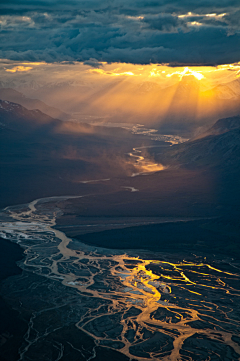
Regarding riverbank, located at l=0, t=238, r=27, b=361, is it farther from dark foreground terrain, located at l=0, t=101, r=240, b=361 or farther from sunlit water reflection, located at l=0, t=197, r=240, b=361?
sunlit water reflection, located at l=0, t=197, r=240, b=361

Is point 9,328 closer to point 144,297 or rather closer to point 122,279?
point 144,297

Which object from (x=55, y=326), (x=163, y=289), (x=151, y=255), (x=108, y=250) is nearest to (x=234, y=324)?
(x=163, y=289)

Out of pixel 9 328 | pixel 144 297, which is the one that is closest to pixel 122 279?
pixel 144 297

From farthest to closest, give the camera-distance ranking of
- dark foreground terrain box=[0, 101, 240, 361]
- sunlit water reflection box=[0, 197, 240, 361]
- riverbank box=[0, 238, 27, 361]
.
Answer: sunlit water reflection box=[0, 197, 240, 361] < dark foreground terrain box=[0, 101, 240, 361] < riverbank box=[0, 238, 27, 361]

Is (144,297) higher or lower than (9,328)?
lower

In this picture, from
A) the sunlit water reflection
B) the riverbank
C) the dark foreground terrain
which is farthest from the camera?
the sunlit water reflection

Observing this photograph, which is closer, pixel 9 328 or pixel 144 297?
pixel 9 328

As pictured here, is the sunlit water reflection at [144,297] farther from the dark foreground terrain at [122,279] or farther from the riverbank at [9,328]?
the riverbank at [9,328]

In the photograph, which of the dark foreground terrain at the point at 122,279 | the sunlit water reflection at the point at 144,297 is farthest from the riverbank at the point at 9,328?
the sunlit water reflection at the point at 144,297

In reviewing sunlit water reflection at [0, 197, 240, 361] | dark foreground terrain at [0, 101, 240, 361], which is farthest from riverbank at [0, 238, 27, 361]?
sunlit water reflection at [0, 197, 240, 361]
